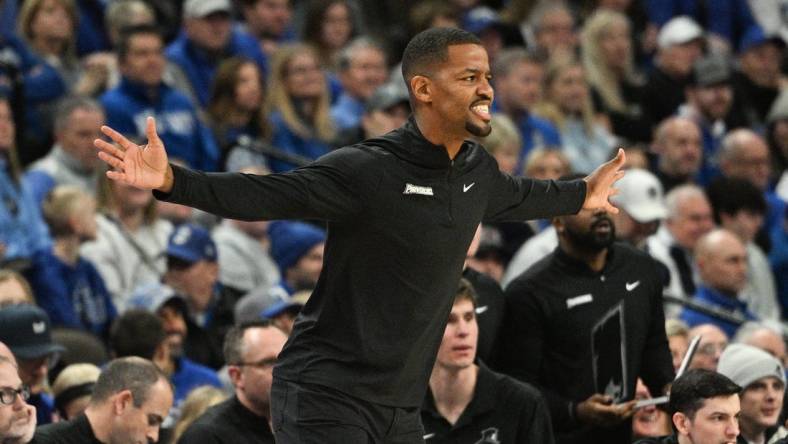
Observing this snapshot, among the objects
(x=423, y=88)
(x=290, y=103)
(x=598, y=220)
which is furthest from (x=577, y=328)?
(x=290, y=103)

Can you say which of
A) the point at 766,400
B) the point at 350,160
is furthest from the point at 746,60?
the point at 350,160

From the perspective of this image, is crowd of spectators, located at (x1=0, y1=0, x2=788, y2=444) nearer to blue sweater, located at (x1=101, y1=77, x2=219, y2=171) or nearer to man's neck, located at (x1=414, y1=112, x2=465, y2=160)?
blue sweater, located at (x1=101, y1=77, x2=219, y2=171)

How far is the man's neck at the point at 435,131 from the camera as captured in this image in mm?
4438

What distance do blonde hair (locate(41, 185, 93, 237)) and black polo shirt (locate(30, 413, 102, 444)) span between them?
2.40 metres

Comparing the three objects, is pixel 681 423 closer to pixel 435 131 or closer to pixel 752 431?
pixel 752 431

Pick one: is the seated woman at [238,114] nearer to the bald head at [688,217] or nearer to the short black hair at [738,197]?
the bald head at [688,217]

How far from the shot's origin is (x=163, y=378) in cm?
579

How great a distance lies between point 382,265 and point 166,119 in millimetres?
5352

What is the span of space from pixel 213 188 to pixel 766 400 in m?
3.04

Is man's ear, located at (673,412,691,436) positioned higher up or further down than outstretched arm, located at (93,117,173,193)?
further down

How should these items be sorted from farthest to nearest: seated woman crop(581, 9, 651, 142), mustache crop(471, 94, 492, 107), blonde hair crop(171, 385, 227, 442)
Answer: seated woman crop(581, 9, 651, 142)
blonde hair crop(171, 385, 227, 442)
mustache crop(471, 94, 492, 107)

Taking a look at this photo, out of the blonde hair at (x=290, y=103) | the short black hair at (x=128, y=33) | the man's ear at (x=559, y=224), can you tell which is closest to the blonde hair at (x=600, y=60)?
the blonde hair at (x=290, y=103)

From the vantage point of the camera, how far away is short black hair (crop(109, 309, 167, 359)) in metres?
6.86

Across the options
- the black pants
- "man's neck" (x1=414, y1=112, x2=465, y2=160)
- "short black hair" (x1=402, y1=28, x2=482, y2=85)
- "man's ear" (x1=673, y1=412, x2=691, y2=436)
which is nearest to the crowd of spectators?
"man's ear" (x1=673, y1=412, x2=691, y2=436)
